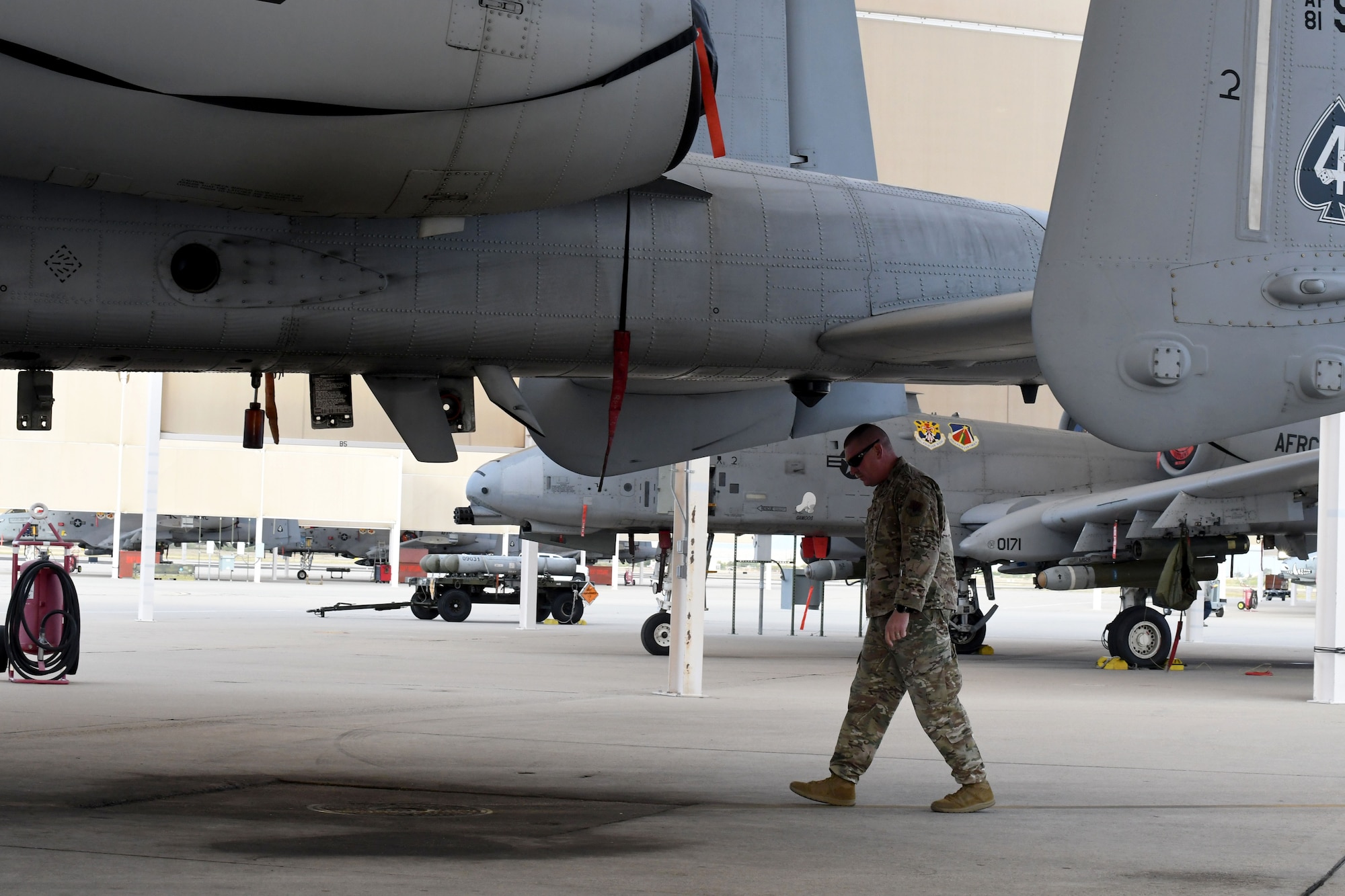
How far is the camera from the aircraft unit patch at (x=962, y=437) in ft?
56.4

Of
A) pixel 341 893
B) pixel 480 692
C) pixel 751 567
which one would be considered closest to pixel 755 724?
pixel 480 692

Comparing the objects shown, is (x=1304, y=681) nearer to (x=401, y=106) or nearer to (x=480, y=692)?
(x=480, y=692)

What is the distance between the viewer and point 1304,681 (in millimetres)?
13922

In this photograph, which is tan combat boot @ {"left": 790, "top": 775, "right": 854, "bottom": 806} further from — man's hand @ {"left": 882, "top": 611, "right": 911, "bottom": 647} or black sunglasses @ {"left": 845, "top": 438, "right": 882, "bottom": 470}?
black sunglasses @ {"left": 845, "top": 438, "right": 882, "bottom": 470}

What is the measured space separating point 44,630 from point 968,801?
835 cm

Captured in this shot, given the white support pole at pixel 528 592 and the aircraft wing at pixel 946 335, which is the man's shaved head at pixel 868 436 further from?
the white support pole at pixel 528 592

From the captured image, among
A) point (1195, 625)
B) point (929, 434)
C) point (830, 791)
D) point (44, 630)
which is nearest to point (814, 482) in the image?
point (929, 434)

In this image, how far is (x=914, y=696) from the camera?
5488mm

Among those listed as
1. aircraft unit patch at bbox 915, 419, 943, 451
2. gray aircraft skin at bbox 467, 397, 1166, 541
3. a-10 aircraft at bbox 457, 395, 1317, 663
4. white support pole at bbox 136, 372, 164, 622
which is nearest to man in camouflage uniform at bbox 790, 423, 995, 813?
a-10 aircraft at bbox 457, 395, 1317, 663

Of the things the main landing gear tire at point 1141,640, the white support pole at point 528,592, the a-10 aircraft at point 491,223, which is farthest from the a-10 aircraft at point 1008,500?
the a-10 aircraft at point 491,223

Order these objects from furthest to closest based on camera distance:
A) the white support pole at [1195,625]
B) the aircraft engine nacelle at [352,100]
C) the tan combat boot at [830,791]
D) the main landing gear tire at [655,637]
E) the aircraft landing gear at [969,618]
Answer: the white support pole at [1195,625]
the aircraft landing gear at [969,618]
the main landing gear tire at [655,637]
the tan combat boot at [830,791]
the aircraft engine nacelle at [352,100]

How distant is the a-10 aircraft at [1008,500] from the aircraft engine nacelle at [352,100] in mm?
9706

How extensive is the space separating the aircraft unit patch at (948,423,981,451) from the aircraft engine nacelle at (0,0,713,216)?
13127mm

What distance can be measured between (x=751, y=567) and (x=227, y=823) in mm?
67631
